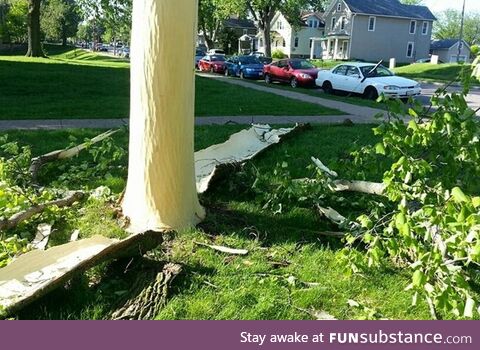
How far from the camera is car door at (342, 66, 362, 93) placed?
19.4 m

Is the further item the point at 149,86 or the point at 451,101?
the point at 149,86

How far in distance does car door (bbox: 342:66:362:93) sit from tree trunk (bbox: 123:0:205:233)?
16309 millimetres

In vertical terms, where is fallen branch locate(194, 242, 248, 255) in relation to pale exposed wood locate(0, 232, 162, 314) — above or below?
below

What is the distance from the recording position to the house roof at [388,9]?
55.5m

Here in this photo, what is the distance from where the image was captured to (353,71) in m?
20.0

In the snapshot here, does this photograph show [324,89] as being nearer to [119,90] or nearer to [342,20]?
[119,90]

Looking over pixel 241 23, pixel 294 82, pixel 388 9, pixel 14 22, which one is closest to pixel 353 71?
pixel 294 82

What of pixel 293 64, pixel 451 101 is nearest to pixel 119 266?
pixel 451 101

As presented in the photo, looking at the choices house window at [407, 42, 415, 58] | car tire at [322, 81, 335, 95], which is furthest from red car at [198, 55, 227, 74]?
house window at [407, 42, 415, 58]

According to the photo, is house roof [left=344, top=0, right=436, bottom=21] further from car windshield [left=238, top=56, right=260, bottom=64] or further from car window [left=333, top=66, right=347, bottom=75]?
car window [left=333, top=66, right=347, bottom=75]

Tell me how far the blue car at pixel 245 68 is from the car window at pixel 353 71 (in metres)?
8.73

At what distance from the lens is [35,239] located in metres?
3.90

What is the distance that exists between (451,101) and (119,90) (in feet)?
46.4

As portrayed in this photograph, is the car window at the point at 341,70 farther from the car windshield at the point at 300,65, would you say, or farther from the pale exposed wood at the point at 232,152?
the pale exposed wood at the point at 232,152
